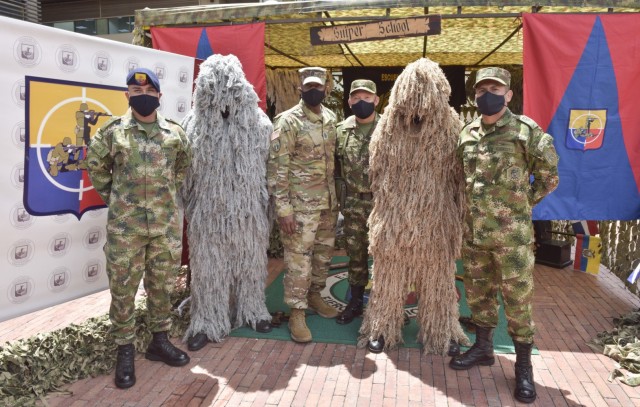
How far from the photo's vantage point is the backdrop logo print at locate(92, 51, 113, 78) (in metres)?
3.37

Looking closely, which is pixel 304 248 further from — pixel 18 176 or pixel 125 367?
pixel 18 176

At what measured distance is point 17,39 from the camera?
2.80 m

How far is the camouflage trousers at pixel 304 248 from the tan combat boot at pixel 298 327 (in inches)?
2.7

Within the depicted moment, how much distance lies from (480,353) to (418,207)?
3.75 feet

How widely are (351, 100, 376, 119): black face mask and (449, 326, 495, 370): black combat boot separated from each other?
1.83m

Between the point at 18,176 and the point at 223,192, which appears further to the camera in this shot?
the point at 223,192

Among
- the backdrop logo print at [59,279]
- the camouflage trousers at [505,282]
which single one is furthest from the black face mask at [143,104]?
the camouflage trousers at [505,282]

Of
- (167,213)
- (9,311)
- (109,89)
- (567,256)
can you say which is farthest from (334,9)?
(567,256)

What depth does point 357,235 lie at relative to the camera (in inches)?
157

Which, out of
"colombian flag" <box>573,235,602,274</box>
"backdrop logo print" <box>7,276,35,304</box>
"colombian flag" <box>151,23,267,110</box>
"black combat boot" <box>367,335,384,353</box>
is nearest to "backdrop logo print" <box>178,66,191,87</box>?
"colombian flag" <box>151,23,267,110</box>

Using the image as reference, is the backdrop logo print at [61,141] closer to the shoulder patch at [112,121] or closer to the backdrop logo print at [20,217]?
the backdrop logo print at [20,217]

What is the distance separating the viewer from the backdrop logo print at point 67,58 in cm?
310

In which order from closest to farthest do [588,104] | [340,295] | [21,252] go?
[21,252] < [588,104] < [340,295]

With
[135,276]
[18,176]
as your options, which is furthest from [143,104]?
[135,276]
